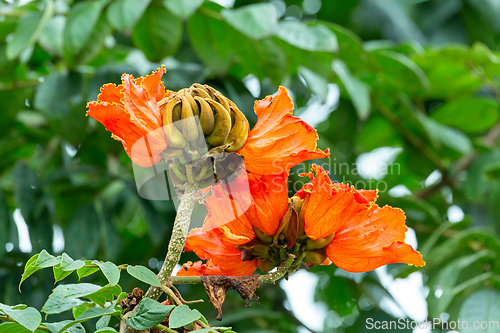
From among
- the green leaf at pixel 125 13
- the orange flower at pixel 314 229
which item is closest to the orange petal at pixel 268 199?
the orange flower at pixel 314 229

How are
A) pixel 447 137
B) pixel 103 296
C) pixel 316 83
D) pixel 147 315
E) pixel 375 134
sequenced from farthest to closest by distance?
1. pixel 375 134
2. pixel 447 137
3. pixel 316 83
4. pixel 103 296
5. pixel 147 315

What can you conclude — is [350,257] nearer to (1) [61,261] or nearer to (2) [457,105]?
(1) [61,261]

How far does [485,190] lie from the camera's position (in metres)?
2.20

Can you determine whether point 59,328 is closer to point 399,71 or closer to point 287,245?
point 287,245

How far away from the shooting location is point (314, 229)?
0.70 m

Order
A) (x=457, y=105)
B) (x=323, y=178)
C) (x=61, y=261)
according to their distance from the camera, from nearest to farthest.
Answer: (x=61, y=261) < (x=323, y=178) < (x=457, y=105)

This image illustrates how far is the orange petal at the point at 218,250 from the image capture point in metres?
0.74

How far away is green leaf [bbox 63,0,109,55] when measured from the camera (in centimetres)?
158

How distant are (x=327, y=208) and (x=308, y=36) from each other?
3.66 ft

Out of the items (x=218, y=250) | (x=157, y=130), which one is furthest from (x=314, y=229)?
(x=157, y=130)

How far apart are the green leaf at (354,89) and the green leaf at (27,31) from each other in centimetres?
99

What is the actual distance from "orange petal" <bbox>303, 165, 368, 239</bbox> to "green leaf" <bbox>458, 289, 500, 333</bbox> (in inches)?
30.7

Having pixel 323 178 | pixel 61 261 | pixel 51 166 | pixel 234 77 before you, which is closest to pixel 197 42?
pixel 234 77

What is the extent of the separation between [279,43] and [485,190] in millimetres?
1106
